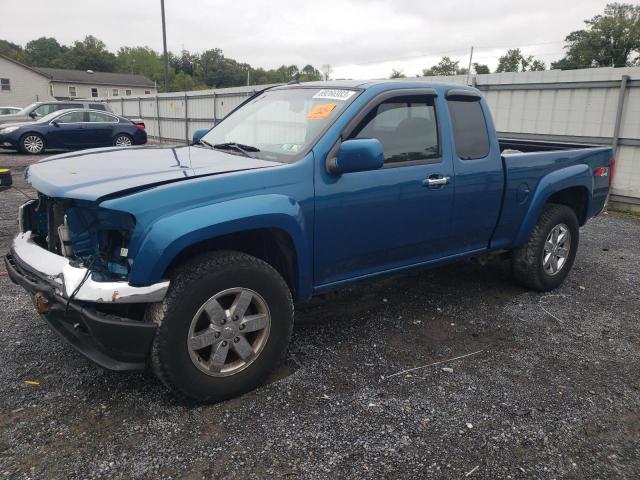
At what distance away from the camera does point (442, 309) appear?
4.47 meters

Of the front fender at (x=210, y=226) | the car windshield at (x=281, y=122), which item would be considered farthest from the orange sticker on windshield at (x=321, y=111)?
the front fender at (x=210, y=226)

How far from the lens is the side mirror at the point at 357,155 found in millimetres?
3053

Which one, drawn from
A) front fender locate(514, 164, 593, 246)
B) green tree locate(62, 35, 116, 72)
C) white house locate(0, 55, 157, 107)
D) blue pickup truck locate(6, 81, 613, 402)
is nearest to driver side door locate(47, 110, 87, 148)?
blue pickup truck locate(6, 81, 613, 402)

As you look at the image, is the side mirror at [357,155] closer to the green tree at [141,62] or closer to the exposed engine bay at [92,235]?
the exposed engine bay at [92,235]

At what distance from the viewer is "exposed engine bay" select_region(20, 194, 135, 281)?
8.48 feet

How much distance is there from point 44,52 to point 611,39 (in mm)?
92204

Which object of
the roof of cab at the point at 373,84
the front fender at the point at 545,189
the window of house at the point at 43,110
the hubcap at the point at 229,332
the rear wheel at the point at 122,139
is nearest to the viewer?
the hubcap at the point at 229,332

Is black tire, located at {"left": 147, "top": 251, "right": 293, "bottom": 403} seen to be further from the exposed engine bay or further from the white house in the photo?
the white house

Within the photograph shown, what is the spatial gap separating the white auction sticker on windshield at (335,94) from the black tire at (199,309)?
1353mm

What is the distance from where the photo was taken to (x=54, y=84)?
58688mm

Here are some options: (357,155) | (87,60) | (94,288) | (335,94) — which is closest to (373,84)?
(335,94)

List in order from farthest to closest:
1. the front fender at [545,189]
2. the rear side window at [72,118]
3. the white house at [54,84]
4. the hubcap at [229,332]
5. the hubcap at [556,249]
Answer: the white house at [54,84]
the rear side window at [72,118]
the hubcap at [556,249]
the front fender at [545,189]
the hubcap at [229,332]

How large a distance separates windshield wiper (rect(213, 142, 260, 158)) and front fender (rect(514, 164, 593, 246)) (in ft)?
8.27

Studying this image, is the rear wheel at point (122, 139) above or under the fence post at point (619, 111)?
under
